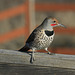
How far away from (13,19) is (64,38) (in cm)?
158

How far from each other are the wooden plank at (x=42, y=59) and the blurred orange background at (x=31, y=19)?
594cm

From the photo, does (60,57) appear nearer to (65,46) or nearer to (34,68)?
(34,68)

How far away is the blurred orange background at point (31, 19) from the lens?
8.77 meters

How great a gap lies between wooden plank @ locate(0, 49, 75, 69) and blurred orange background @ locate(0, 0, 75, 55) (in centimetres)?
594

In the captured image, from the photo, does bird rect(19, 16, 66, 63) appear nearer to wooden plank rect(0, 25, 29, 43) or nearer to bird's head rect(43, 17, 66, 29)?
bird's head rect(43, 17, 66, 29)

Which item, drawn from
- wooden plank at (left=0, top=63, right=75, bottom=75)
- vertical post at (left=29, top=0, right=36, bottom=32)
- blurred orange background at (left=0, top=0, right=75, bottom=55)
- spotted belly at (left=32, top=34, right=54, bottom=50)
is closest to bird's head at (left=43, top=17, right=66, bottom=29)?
spotted belly at (left=32, top=34, right=54, bottom=50)

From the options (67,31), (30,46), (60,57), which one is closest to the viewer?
(60,57)

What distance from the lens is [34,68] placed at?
8.69 feet

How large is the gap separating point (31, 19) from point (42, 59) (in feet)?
21.4

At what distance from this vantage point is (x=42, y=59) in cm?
267

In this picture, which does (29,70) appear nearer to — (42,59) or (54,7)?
(42,59)

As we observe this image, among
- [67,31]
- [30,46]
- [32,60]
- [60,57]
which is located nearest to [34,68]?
[32,60]

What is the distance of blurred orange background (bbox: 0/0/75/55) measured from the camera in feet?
28.8

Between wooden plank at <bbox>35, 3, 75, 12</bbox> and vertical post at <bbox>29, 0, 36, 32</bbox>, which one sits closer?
wooden plank at <bbox>35, 3, 75, 12</bbox>
